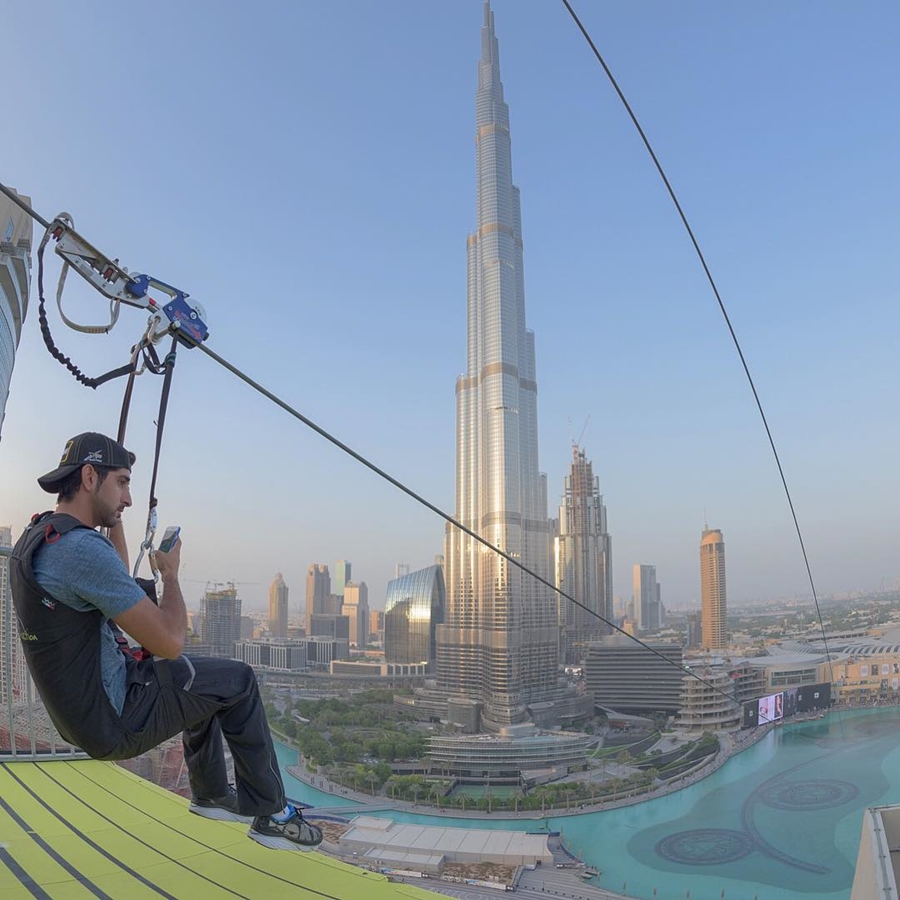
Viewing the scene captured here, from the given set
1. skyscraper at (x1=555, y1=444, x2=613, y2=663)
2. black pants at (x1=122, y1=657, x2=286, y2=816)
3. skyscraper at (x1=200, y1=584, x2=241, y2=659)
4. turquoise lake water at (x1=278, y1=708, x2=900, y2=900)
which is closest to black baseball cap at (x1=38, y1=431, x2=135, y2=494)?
black pants at (x1=122, y1=657, x2=286, y2=816)

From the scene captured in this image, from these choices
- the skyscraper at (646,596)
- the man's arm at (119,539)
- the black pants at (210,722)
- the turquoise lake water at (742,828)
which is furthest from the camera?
the skyscraper at (646,596)

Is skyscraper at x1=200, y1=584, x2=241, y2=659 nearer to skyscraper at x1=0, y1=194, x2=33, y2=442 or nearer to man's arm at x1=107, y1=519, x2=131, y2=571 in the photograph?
skyscraper at x1=0, y1=194, x2=33, y2=442

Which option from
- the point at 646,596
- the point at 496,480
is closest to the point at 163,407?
the point at 496,480

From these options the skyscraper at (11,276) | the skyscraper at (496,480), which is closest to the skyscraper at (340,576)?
the skyscraper at (496,480)

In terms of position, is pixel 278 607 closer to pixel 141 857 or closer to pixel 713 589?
pixel 713 589

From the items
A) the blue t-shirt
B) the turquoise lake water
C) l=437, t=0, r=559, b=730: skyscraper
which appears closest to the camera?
the blue t-shirt

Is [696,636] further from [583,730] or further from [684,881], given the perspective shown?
[684,881]

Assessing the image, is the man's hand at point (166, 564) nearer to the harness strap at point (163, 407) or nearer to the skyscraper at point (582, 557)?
the harness strap at point (163, 407)
